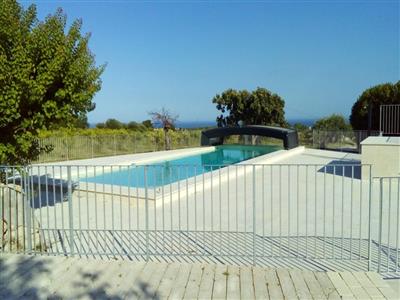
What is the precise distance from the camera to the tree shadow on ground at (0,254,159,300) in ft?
12.7

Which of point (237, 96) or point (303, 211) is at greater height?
point (237, 96)

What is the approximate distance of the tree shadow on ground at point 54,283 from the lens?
153 inches

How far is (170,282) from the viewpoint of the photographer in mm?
4148

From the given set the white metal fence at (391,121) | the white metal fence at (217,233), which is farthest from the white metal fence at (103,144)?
the white metal fence at (391,121)

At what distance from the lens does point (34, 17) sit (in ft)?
23.1

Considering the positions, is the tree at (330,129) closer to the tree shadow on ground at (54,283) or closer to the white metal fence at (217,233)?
the white metal fence at (217,233)

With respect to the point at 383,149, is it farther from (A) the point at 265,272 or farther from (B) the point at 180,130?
(B) the point at 180,130

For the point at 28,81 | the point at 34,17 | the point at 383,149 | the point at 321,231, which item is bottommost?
the point at 321,231

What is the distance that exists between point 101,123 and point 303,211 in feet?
113

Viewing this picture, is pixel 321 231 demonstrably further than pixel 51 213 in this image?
No

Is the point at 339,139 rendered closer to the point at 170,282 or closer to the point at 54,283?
the point at 170,282

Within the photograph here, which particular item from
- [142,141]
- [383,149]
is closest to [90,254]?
[383,149]

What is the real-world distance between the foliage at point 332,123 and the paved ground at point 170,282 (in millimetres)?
27899

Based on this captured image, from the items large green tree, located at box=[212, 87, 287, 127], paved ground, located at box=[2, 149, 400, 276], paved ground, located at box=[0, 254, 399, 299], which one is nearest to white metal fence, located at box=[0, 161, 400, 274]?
paved ground, located at box=[2, 149, 400, 276]
